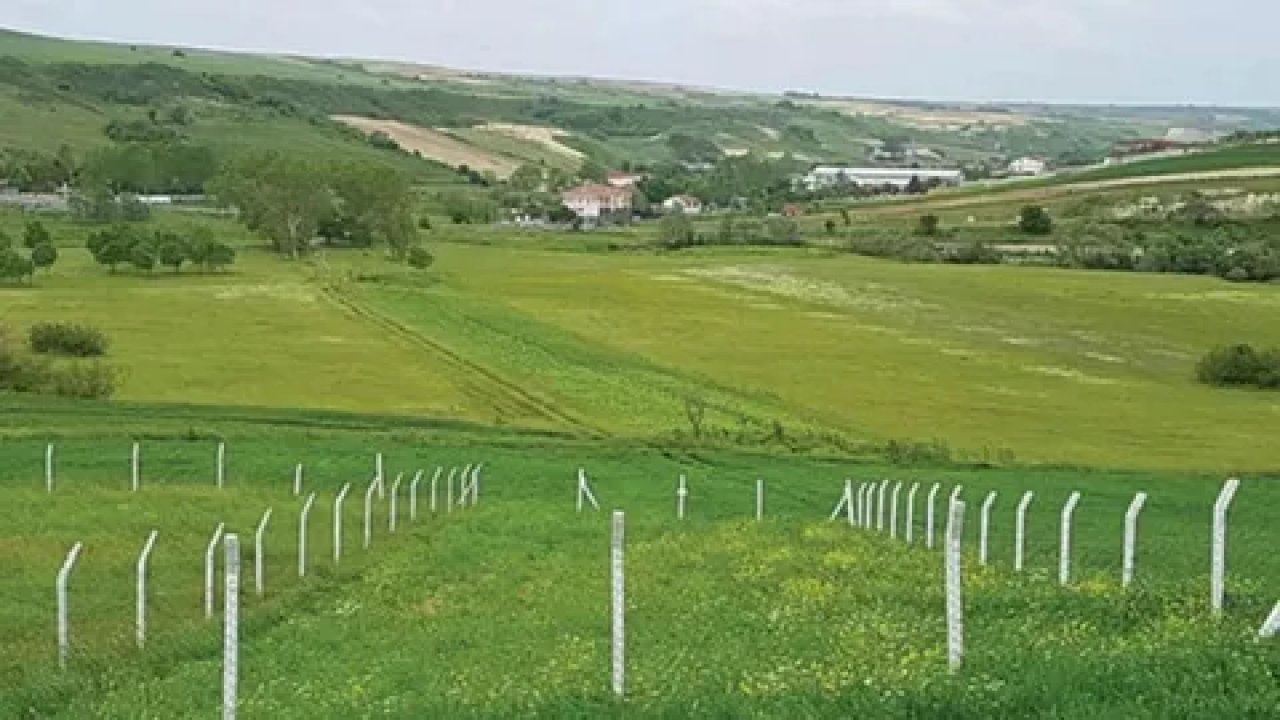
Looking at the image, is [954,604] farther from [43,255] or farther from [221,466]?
[43,255]

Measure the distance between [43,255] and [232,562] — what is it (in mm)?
117981

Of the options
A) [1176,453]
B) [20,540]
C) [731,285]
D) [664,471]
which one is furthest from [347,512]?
[731,285]

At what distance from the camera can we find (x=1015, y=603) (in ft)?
64.4

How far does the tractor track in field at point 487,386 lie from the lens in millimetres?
70188

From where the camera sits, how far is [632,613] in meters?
22.2

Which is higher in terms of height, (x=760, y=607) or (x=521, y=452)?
(x=760, y=607)

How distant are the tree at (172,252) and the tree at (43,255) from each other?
9.89 m

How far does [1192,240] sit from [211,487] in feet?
419

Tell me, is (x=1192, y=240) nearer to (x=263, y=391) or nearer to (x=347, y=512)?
(x=263, y=391)

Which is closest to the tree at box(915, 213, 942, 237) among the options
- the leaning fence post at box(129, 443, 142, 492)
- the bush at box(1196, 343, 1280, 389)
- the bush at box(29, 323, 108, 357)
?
the bush at box(1196, 343, 1280, 389)

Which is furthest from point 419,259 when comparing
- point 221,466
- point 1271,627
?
point 1271,627

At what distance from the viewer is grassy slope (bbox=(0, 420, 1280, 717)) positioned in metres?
13.5

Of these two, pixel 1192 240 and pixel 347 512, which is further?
pixel 1192 240

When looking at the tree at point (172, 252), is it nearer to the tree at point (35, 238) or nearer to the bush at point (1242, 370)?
the tree at point (35, 238)
